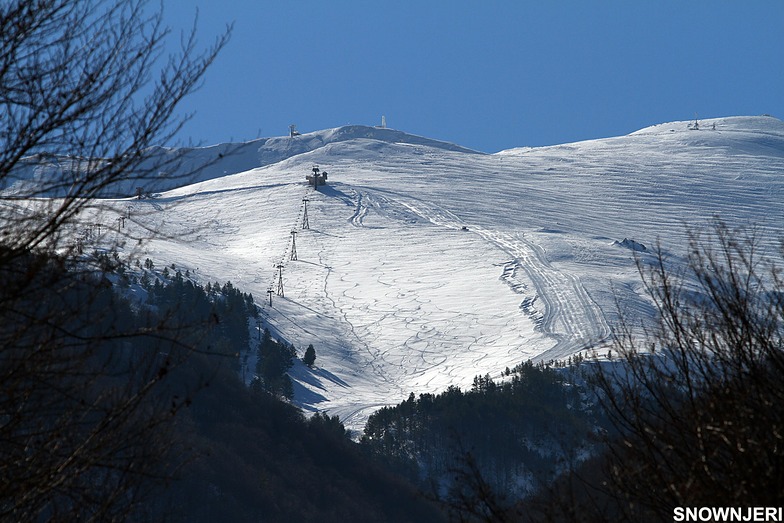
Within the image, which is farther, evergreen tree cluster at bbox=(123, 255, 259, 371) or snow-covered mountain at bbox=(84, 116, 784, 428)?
snow-covered mountain at bbox=(84, 116, 784, 428)

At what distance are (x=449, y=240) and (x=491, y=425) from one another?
111ft

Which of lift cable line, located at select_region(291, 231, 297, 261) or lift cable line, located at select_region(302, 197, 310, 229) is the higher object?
lift cable line, located at select_region(302, 197, 310, 229)

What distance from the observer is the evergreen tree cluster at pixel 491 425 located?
50875mm

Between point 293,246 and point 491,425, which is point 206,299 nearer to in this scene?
point 491,425

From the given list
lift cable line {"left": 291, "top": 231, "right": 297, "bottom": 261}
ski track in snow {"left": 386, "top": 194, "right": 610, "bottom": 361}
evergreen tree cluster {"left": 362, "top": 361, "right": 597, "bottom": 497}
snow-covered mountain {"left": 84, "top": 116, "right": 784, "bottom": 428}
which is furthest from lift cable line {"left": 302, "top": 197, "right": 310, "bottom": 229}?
evergreen tree cluster {"left": 362, "top": 361, "right": 597, "bottom": 497}

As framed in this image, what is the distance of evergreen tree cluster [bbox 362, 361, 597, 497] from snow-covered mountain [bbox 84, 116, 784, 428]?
2839 mm

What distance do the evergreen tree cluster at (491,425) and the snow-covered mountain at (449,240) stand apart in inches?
112

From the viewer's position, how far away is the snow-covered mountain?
6312 centimetres

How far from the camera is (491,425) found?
2099 inches

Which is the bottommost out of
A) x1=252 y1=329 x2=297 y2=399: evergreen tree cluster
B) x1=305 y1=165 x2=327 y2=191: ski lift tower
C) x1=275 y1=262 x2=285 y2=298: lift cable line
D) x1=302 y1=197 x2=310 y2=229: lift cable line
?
x1=252 y1=329 x2=297 y2=399: evergreen tree cluster

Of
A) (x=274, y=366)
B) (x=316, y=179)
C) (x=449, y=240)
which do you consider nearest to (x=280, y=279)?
Result: (x=274, y=366)

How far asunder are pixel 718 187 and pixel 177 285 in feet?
226

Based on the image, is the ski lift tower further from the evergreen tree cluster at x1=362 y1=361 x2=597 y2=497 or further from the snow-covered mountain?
the evergreen tree cluster at x1=362 y1=361 x2=597 y2=497

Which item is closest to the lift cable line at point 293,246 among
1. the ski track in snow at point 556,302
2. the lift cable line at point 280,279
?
the lift cable line at point 280,279
